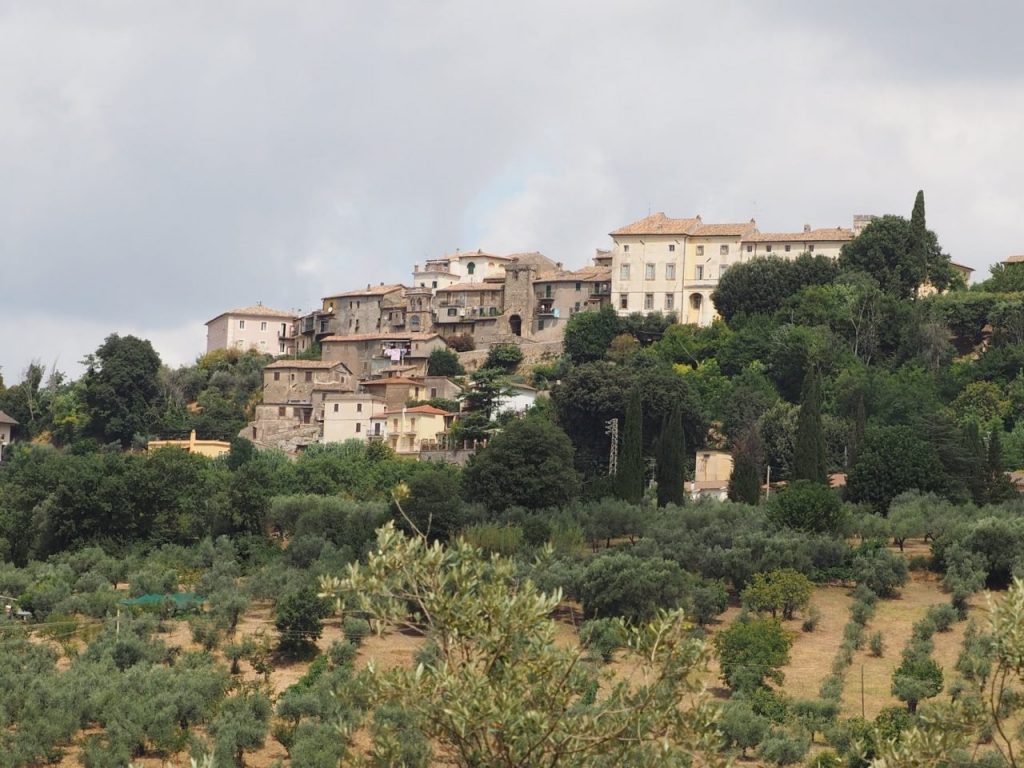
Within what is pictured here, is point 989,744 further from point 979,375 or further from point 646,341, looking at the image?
point 646,341

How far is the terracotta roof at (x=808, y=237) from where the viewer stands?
95.2m

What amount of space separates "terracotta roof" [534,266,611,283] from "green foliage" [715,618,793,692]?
6118cm

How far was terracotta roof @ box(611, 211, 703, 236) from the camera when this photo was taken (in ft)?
319

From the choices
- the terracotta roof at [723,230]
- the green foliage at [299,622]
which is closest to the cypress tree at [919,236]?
the terracotta roof at [723,230]

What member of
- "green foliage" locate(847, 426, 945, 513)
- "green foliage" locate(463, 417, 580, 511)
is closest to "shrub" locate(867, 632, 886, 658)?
"green foliage" locate(847, 426, 945, 513)

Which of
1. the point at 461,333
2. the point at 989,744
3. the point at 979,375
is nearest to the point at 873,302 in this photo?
the point at 979,375

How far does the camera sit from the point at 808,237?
313 feet

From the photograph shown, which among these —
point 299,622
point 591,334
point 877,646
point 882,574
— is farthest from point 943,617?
point 591,334

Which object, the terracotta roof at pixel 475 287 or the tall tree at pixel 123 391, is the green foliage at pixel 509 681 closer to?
the tall tree at pixel 123 391

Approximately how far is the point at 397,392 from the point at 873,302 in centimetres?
2462

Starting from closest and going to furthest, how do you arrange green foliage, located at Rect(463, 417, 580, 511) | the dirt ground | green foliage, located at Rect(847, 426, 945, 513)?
the dirt ground < green foliage, located at Rect(463, 417, 580, 511) < green foliage, located at Rect(847, 426, 945, 513)

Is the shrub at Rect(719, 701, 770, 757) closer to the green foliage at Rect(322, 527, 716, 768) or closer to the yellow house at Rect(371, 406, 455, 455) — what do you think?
the green foliage at Rect(322, 527, 716, 768)

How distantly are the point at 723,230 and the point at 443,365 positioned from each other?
666 inches

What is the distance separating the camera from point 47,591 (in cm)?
4741
